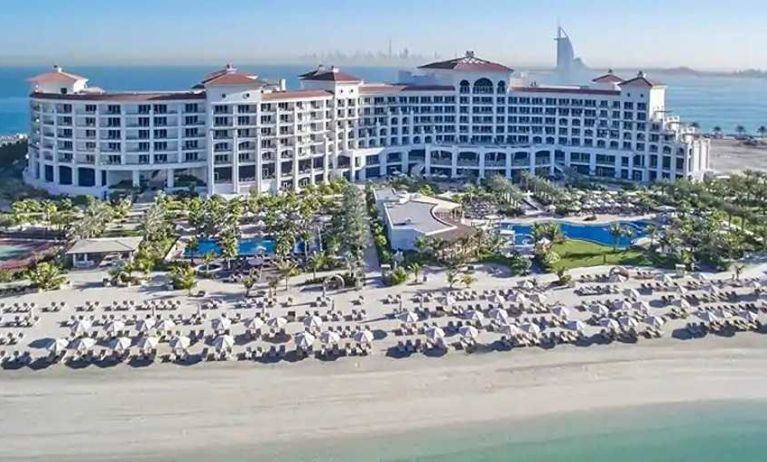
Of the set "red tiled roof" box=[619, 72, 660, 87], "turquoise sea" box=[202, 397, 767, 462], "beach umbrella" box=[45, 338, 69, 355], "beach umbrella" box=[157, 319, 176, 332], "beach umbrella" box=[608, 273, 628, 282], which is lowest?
"turquoise sea" box=[202, 397, 767, 462]

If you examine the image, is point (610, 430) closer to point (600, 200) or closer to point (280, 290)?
point (280, 290)

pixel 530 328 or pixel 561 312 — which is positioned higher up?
pixel 561 312

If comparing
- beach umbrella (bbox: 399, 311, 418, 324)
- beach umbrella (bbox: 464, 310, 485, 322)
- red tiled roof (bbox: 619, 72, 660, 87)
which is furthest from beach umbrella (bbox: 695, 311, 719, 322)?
red tiled roof (bbox: 619, 72, 660, 87)

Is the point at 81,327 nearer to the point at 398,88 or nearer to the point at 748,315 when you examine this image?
the point at 748,315

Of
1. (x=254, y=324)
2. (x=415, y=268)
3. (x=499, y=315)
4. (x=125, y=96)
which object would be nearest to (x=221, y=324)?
(x=254, y=324)

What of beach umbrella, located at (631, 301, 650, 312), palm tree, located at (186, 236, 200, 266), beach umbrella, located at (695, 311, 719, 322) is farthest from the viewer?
palm tree, located at (186, 236, 200, 266)

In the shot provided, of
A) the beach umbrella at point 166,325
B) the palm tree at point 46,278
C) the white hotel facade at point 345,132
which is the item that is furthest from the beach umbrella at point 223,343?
the white hotel facade at point 345,132

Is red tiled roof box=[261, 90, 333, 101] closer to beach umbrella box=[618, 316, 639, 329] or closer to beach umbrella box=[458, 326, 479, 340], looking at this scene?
beach umbrella box=[458, 326, 479, 340]
